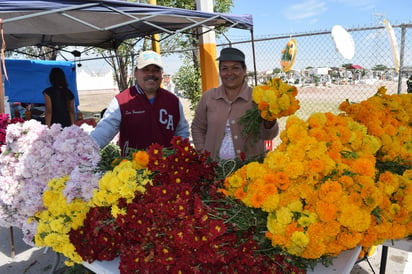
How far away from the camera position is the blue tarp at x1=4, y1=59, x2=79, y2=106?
7.96m

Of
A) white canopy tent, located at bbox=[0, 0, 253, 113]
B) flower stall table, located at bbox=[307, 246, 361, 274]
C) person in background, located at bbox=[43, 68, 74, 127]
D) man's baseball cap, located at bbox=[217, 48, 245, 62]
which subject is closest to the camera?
flower stall table, located at bbox=[307, 246, 361, 274]

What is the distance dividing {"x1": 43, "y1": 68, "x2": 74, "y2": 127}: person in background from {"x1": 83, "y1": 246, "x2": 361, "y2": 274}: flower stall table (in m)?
3.49

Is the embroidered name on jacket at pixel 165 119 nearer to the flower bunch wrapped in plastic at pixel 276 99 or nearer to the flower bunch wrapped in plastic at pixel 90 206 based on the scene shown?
the flower bunch wrapped in plastic at pixel 90 206

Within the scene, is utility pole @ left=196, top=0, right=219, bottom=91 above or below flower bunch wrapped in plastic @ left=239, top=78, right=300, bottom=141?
above

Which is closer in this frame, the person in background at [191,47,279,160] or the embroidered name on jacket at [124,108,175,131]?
the person in background at [191,47,279,160]

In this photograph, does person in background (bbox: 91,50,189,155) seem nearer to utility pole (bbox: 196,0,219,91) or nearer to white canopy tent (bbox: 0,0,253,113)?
white canopy tent (bbox: 0,0,253,113)

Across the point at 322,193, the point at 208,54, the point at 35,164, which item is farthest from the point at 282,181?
the point at 208,54

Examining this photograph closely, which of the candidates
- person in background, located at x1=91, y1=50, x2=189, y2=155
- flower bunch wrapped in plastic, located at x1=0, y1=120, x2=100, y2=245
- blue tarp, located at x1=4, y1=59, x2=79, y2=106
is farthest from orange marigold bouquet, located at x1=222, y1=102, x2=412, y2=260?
blue tarp, located at x1=4, y1=59, x2=79, y2=106

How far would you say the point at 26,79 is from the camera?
26.8 ft

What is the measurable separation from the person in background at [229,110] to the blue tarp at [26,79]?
259 inches

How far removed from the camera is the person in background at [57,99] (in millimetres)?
4449

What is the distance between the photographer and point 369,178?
130 cm

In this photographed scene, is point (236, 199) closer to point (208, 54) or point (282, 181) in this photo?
point (282, 181)

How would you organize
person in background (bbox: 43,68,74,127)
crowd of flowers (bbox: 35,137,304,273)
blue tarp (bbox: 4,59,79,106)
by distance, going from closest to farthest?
crowd of flowers (bbox: 35,137,304,273)
person in background (bbox: 43,68,74,127)
blue tarp (bbox: 4,59,79,106)
